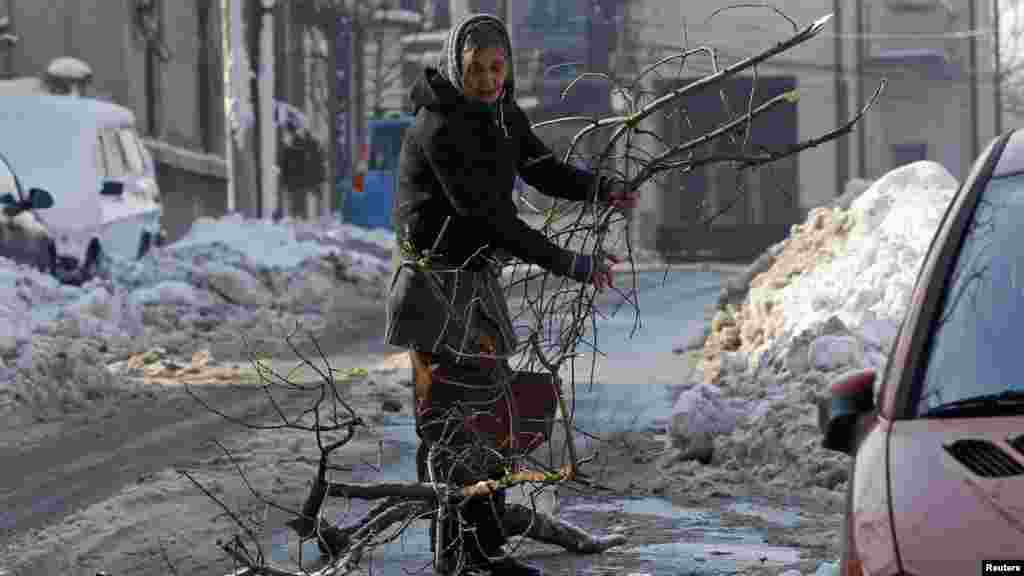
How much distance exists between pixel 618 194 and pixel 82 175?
1300 centimetres

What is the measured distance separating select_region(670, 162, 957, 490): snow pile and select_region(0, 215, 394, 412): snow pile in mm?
1979

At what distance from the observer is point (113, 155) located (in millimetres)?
19578

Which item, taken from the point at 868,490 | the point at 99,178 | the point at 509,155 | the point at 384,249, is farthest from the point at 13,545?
the point at 384,249

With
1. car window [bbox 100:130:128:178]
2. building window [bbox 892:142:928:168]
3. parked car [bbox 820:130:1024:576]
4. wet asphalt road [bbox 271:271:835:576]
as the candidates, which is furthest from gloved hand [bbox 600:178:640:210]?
building window [bbox 892:142:928:168]

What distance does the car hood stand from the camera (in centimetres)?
335

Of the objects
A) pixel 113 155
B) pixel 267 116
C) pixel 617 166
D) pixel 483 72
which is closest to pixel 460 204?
pixel 483 72

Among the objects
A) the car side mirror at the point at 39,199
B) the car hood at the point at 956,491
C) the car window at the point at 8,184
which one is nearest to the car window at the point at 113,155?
the car window at the point at 8,184

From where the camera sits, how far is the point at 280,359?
14.6m

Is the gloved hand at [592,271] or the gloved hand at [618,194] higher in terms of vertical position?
the gloved hand at [618,194]

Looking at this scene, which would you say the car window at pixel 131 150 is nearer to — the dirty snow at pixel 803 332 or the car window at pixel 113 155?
the car window at pixel 113 155

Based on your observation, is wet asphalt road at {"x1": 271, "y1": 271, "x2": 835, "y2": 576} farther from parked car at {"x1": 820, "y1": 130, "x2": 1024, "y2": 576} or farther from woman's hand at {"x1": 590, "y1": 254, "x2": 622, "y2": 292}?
parked car at {"x1": 820, "y1": 130, "x2": 1024, "y2": 576}

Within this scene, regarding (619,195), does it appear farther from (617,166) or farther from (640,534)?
(640,534)

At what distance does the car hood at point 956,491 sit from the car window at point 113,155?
1600 centimetres

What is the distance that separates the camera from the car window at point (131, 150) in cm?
2020
